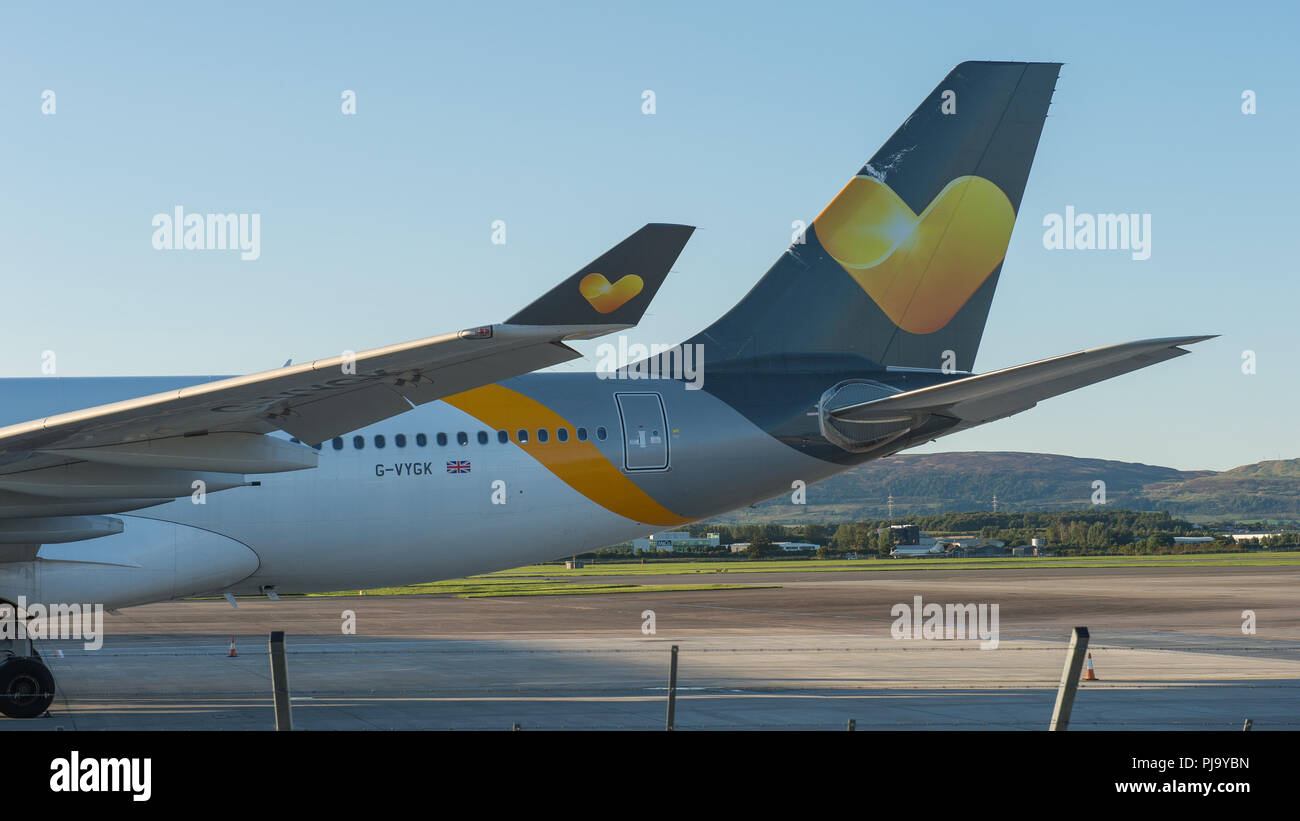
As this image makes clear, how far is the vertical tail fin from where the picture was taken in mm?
19453

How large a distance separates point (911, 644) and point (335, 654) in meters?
11.4

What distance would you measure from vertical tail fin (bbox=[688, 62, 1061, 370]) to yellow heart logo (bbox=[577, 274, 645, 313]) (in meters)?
10.1

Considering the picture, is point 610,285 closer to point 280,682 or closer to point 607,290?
point 607,290

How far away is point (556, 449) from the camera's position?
17.2m

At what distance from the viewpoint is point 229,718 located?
48.6ft

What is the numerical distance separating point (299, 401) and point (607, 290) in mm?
3737

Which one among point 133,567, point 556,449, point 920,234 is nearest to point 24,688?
point 133,567

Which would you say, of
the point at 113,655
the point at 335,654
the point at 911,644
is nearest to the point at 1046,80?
the point at 911,644

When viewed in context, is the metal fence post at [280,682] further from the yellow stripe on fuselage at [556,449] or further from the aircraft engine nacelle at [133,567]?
the yellow stripe on fuselage at [556,449]

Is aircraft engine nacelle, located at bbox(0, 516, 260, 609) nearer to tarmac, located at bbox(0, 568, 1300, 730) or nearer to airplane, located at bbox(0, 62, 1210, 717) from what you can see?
airplane, located at bbox(0, 62, 1210, 717)

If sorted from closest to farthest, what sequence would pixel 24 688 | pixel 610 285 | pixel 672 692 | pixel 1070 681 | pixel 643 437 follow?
pixel 1070 681
pixel 610 285
pixel 672 692
pixel 24 688
pixel 643 437

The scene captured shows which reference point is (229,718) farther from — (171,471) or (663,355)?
(663,355)

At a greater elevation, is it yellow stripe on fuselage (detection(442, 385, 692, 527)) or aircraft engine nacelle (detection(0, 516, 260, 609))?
yellow stripe on fuselage (detection(442, 385, 692, 527))

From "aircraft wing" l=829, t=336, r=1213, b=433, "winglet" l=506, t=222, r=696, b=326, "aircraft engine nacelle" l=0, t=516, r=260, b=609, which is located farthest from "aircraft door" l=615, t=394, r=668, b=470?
"winglet" l=506, t=222, r=696, b=326
